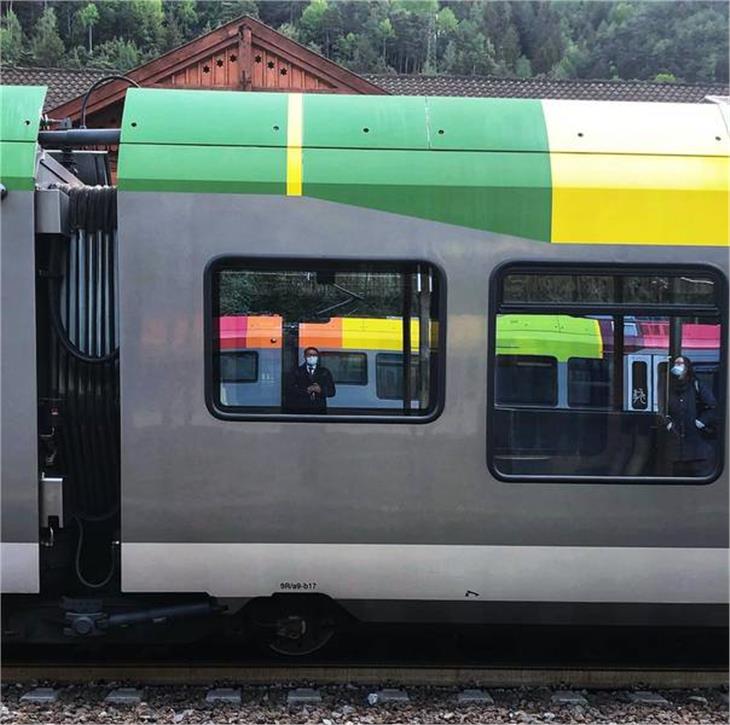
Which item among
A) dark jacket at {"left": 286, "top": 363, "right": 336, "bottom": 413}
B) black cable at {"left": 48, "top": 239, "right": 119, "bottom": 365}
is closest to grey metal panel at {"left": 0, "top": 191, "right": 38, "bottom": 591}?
black cable at {"left": 48, "top": 239, "right": 119, "bottom": 365}

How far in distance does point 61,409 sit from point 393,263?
6.46 ft

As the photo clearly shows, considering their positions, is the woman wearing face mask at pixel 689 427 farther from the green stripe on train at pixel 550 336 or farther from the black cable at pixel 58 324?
the black cable at pixel 58 324

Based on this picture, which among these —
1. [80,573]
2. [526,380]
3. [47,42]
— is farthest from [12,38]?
[526,380]

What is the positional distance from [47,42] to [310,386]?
62660 millimetres

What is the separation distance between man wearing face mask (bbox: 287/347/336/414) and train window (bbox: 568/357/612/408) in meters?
1.29

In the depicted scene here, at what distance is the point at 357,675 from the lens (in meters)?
4.80

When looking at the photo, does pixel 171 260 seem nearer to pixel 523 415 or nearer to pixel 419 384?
pixel 419 384

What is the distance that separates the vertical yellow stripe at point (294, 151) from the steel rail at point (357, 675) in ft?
8.88

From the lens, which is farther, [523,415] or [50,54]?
[50,54]

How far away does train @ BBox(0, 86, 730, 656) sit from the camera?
14.4 feet

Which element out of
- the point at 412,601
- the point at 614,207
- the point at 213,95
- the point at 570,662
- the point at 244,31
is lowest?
the point at 570,662

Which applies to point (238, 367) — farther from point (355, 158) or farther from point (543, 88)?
point (543, 88)

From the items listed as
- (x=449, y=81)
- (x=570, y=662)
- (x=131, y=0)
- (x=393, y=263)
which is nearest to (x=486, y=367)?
(x=393, y=263)

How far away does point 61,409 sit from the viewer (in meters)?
4.56
